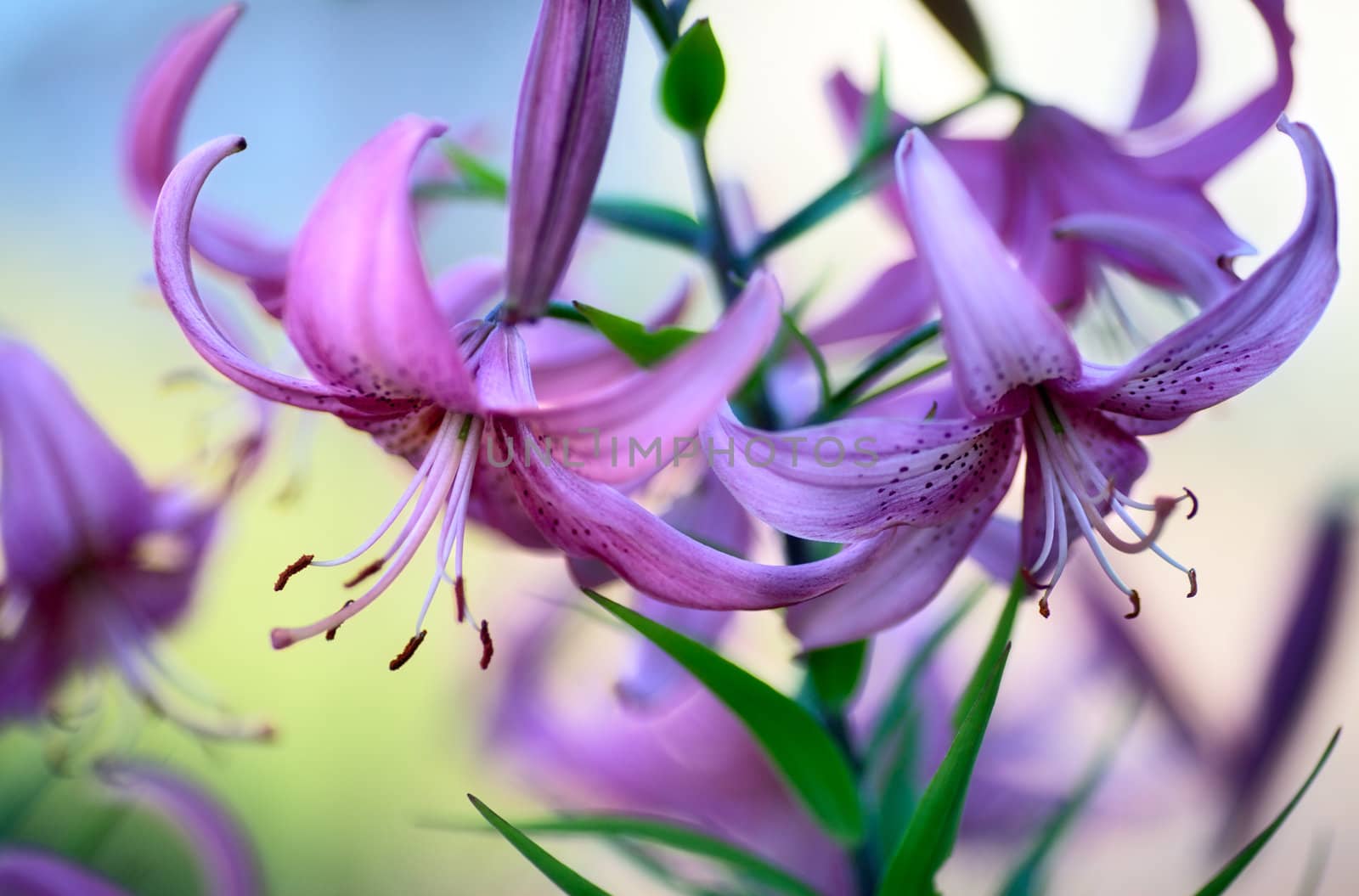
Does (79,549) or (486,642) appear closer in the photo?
(486,642)

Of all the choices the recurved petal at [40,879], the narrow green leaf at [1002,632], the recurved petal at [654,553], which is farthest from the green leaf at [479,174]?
the recurved petal at [40,879]

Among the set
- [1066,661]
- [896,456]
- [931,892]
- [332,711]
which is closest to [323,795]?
[332,711]

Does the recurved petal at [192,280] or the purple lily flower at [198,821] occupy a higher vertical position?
the recurved petal at [192,280]

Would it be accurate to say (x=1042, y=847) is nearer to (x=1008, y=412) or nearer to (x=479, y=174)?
(x=1008, y=412)

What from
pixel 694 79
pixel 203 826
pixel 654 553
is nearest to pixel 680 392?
pixel 654 553

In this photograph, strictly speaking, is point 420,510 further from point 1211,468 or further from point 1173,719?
point 1211,468

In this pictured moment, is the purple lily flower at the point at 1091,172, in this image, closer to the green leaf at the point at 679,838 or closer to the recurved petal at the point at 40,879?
the green leaf at the point at 679,838

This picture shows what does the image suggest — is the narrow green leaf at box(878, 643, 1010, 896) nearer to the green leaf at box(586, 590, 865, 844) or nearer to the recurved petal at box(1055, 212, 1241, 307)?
the green leaf at box(586, 590, 865, 844)
